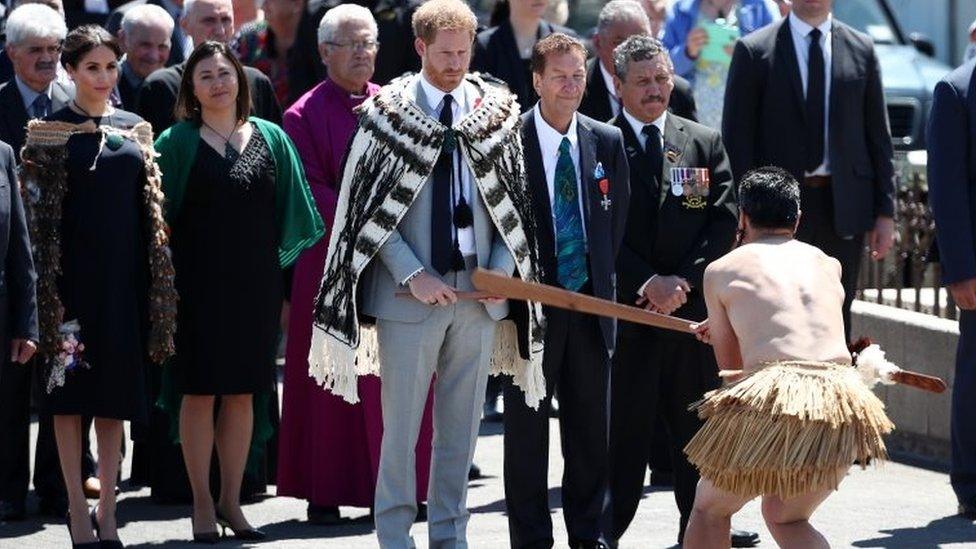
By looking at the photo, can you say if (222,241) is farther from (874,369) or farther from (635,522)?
(874,369)

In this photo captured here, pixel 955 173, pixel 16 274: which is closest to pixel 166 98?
pixel 16 274

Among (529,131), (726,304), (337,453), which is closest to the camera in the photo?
(726,304)

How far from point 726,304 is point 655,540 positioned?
203 cm

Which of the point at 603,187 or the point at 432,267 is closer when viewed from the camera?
the point at 432,267

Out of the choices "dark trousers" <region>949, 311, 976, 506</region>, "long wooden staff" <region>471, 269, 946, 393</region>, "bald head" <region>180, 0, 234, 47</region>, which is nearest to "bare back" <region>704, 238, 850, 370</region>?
"long wooden staff" <region>471, 269, 946, 393</region>

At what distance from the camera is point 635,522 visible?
10109 mm

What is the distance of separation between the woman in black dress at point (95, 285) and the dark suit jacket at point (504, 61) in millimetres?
3292

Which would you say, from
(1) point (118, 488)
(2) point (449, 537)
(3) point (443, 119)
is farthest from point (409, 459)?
(1) point (118, 488)

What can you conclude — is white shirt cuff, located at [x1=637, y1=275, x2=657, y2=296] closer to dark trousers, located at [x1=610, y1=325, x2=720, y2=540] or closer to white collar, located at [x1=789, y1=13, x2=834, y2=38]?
dark trousers, located at [x1=610, y1=325, x2=720, y2=540]

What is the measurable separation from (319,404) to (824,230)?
259cm

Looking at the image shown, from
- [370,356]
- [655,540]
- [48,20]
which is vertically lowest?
[655,540]

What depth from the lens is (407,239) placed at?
859cm

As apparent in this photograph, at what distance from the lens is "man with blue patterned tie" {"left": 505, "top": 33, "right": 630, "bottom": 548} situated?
30.3 feet

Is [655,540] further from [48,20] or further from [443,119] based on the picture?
[48,20]
